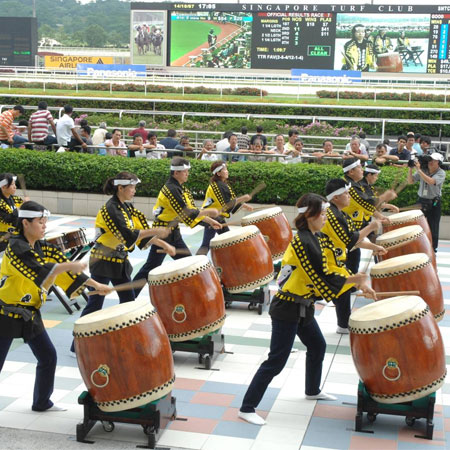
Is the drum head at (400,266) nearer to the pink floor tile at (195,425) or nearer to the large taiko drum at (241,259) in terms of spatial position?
the large taiko drum at (241,259)

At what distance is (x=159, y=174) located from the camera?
13.3 metres

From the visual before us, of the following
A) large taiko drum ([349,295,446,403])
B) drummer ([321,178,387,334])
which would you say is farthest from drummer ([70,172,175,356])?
large taiko drum ([349,295,446,403])

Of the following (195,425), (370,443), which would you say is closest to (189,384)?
(195,425)

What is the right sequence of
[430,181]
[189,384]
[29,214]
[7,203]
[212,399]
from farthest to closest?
[430,181]
[7,203]
[189,384]
[212,399]
[29,214]

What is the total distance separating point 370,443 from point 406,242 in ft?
9.32

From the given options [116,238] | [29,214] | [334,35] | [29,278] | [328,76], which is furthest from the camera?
[334,35]

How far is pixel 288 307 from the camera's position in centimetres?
555

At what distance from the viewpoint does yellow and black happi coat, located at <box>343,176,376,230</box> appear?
829 centimetres

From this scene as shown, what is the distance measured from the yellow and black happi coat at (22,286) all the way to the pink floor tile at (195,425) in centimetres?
114

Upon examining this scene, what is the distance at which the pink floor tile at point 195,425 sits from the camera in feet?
18.2

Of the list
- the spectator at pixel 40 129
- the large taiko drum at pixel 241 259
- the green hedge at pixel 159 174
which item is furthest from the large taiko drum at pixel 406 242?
the spectator at pixel 40 129

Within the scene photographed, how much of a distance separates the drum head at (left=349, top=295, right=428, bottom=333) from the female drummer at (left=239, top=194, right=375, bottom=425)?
0.17 meters

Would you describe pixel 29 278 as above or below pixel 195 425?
above

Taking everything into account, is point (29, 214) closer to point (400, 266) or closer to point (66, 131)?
point (400, 266)
